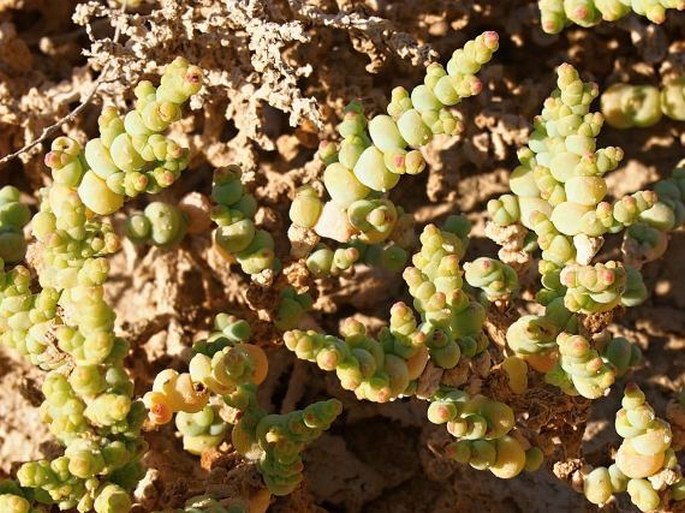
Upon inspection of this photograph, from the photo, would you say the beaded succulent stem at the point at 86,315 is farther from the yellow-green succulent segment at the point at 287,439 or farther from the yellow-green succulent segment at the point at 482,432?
the yellow-green succulent segment at the point at 482,432

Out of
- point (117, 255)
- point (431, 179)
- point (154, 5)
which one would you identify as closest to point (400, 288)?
point (431, 179)

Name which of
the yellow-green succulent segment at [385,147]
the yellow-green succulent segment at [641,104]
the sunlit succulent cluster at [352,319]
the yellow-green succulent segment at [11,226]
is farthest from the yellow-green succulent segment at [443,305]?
the yellow-green succulent segment at [641,104]

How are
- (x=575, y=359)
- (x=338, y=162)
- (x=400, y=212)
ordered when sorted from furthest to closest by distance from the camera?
1. (x=400, y=212)
2. (x=338, y=162)
3. (x=575, y=359)

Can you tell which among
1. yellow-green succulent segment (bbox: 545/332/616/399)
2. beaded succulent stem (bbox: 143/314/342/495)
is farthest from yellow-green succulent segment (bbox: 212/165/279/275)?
yellow-green succulent segment (bbox: 545/332/616/399)

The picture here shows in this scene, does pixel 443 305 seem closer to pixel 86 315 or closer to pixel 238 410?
pixel 238 410

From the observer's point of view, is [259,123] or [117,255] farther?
[117,255]

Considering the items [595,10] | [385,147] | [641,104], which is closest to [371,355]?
[385,147]

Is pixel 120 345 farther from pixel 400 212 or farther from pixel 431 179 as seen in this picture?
pixel 431 179
